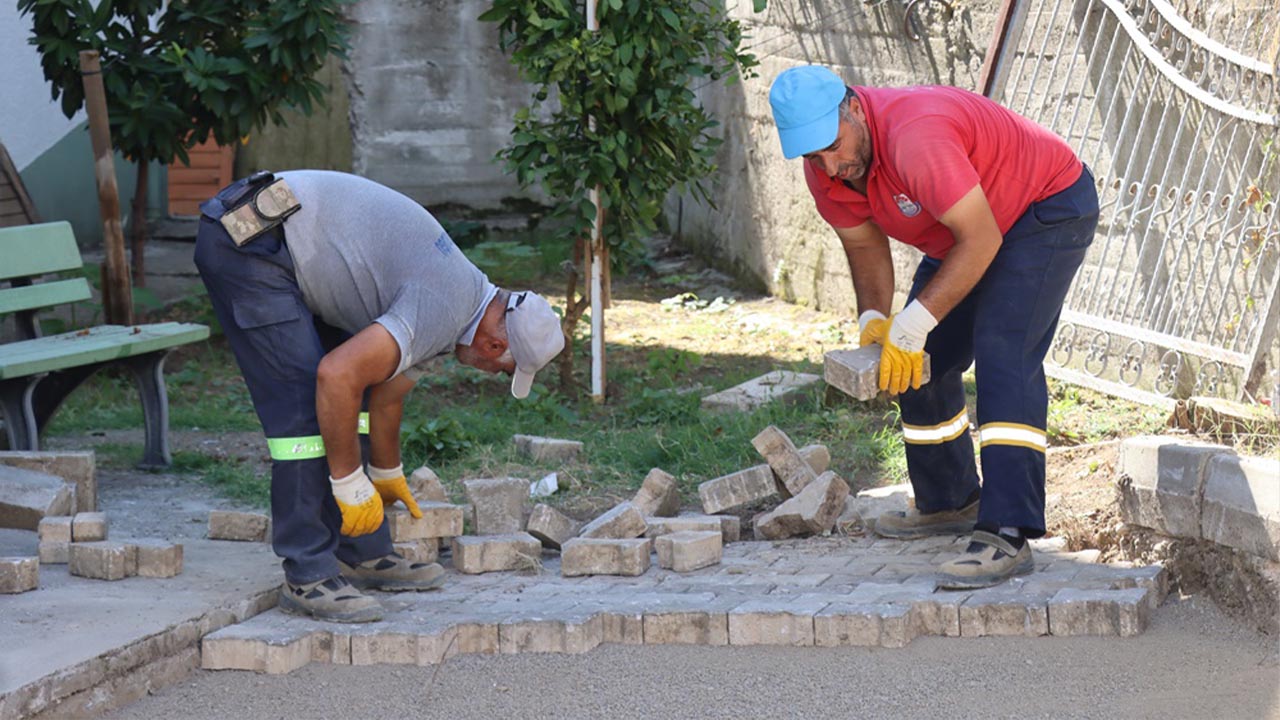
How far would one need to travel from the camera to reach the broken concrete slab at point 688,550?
4531mm

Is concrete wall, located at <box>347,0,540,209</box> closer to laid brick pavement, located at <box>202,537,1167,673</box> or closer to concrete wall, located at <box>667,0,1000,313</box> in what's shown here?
concrete wall, located at <box>667,0,1000,313</box>

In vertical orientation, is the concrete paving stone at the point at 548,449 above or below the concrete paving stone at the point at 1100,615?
below

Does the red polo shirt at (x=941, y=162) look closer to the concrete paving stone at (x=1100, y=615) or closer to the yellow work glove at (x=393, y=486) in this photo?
the concrete paving stone at (x=1100, y=615)

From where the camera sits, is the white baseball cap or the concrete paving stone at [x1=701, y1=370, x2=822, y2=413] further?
the concrete paving stone at [x1=701, y1=370, x2=822, y2=413]

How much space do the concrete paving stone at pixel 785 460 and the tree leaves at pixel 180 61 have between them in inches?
159

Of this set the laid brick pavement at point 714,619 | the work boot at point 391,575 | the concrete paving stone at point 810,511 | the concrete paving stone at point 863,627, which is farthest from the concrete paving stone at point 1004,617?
the work boot at point 391,575

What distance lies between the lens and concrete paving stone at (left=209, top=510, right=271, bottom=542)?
4844 mm

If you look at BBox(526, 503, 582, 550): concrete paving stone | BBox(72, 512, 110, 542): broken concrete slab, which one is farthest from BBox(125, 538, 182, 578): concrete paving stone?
BBox(526, 503, 582, 550): concrete paving stone

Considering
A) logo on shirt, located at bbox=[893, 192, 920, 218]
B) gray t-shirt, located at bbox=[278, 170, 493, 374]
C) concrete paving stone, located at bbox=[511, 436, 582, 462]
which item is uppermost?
logo on shirt, located at bbox=[893, 192, 920, 218]

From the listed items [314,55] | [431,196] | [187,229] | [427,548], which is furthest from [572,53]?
[187,229]

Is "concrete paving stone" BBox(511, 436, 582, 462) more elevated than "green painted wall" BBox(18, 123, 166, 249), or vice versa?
"green painted wall" BBox(18, 123, 166, 249)

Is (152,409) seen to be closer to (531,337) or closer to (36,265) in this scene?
(36,265)

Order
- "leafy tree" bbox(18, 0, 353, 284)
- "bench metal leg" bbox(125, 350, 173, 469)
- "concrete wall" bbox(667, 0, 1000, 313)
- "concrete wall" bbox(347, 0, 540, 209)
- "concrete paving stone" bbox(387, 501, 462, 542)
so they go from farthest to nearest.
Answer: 1. "concrete wall" bbox(347, 0, 540, 209)
2. "leafy tree" bbox(18, 0, 353, 284)
3. "concrete wall" bbox(667, 0, 1000, 313)
4. "bench metal leg" bbox(125, 350, 173, 469)
5. "concrete paving stone" bbox(387, 501, 462, 542)

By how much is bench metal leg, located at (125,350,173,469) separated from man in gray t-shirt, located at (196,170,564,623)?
223cm
